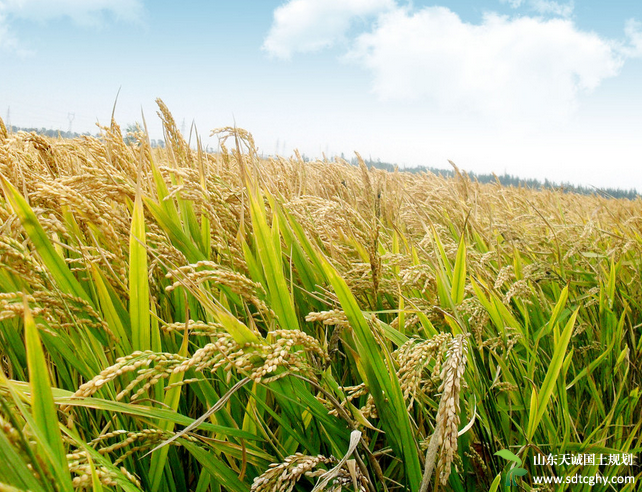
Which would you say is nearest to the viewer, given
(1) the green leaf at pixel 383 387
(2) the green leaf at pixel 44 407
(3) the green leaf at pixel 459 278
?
(2) the green leaf at pixel 44 407

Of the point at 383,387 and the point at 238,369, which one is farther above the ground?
the point at 238,369

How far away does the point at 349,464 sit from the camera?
64 centimetres

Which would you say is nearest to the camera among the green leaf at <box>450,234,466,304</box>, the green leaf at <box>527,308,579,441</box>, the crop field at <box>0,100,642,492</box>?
the crop field at <box>0,100,642,492</box>

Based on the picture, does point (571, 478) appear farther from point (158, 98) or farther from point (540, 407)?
point (158, 98)

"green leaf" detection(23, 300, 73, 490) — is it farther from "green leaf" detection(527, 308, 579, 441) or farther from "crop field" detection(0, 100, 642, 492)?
"green leaf" detection(527, 308, 579, 441)

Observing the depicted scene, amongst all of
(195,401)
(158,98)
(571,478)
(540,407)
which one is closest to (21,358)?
(195,401)

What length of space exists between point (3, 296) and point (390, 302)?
1285mm

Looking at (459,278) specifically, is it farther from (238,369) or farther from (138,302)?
(138,302)

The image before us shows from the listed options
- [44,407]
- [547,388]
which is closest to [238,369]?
[44,407]

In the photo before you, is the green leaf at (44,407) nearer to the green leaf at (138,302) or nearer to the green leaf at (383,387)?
the green leaf at (138,302)

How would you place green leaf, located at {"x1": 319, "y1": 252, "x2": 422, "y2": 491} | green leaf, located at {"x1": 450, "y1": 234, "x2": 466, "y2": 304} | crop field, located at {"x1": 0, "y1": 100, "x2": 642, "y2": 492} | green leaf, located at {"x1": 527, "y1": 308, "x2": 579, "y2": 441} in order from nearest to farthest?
crop field, located at {"x1": 0, "y1": 100, "x2": 642, "y2": 492}, green leaf, located at {"x1": 319, "y1": 252, "x2": 422, "y2": 491}, green leaf, located at {"x1": 527, "y1": 308, "x2": 579, "y2": 441}, green leaf, located at {"x1": 450, "y1": 234, "x2": 466, "y2": 304}

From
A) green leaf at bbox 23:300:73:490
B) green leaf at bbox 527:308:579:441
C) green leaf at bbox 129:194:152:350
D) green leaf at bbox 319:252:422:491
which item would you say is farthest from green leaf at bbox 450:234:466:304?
green leaf at bbox 23:300:73:490

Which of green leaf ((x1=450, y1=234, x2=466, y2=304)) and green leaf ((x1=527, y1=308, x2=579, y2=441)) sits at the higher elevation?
green leaf ((x1=450, y1=234, x2=466, y2=304))

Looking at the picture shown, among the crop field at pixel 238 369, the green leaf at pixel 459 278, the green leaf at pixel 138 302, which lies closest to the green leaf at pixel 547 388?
the crop field at pixel 238 369
